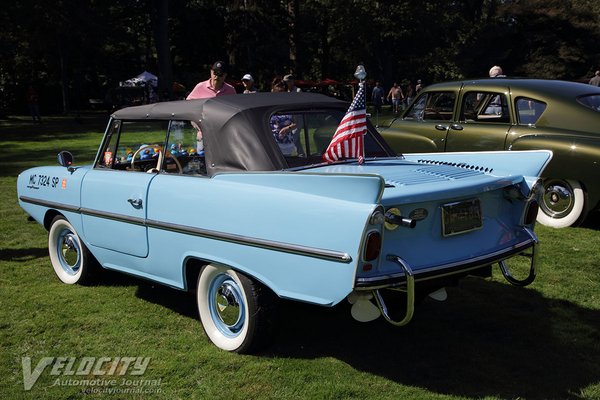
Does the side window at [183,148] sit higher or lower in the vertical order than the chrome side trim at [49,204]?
higher

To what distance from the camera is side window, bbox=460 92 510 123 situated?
7688mm

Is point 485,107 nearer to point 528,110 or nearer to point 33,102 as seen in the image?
point 528,110

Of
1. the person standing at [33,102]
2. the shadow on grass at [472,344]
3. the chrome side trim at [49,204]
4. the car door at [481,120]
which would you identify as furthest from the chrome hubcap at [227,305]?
the person standing at [33,102]

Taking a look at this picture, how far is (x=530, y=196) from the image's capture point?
3.97m

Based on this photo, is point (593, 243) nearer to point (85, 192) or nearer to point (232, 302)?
point (232, 302)

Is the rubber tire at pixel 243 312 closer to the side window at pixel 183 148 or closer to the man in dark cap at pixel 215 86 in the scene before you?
the side window at pixel 183 148

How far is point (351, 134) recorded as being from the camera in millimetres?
4180

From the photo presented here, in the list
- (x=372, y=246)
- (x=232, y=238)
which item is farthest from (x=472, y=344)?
(x=232, y=238)

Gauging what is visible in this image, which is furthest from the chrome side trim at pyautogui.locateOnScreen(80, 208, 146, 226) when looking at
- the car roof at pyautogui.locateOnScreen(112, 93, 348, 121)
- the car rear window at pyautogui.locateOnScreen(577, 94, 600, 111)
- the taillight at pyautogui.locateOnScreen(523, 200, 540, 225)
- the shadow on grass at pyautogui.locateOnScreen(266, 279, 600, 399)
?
the car rear window at pyautogui.locateOnScreen(577, 94, 600, 111)

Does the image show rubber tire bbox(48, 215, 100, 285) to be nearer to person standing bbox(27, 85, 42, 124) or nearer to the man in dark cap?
the man in dark cap

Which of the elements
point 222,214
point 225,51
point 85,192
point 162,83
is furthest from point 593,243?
point 225,51

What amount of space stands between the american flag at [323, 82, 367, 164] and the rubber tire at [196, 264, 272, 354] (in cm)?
106

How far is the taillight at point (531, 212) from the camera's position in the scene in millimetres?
3988

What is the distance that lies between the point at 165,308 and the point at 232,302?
1072mm
